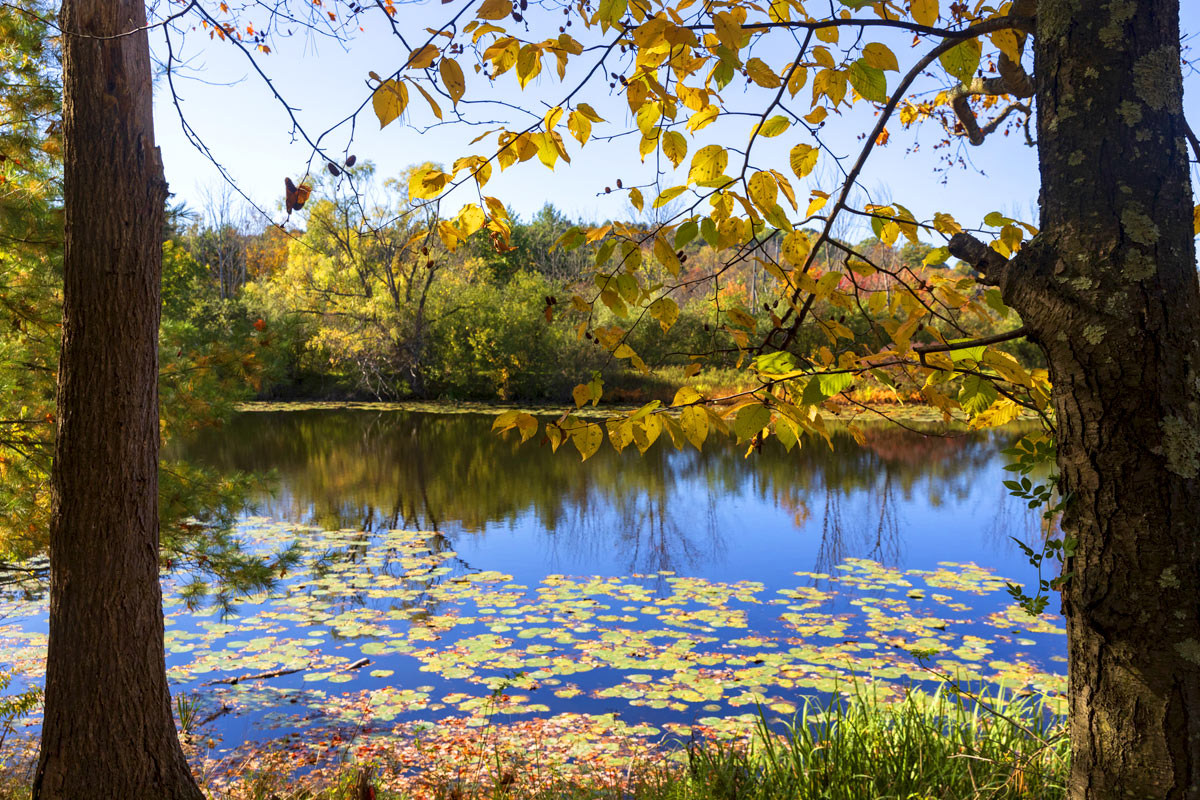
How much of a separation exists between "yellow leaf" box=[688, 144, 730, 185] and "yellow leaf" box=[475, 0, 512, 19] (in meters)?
0.41

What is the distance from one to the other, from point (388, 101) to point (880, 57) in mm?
756

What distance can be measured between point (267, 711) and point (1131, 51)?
179 inches

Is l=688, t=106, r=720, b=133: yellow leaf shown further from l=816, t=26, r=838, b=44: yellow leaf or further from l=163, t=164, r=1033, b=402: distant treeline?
l=163, t=164, r=1033, b=402: distant treeline

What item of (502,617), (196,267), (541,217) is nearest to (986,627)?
(502,617)

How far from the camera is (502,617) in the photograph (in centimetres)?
577

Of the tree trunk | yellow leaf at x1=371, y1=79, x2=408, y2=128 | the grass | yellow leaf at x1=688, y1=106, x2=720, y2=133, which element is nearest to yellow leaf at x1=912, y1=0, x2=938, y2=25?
yellow leaf at x1=688, y1=106, x2=720, y2=133

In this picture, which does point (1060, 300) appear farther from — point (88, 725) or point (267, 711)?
point (267, 711)

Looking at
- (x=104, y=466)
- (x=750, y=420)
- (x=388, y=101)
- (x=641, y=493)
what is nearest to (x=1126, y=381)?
(x=750, y=420)

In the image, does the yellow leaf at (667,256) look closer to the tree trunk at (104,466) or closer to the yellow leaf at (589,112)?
the yellow leaf at (589,112)

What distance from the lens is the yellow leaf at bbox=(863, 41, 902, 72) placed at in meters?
1.28

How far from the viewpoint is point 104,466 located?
2.60 metres

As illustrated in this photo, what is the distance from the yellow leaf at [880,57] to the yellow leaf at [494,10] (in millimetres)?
556

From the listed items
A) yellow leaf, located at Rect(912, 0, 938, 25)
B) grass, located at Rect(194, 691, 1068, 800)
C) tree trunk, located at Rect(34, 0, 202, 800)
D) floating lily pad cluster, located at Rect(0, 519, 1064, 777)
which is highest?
yellow leaf, located at Rect(912, 0, 938, 25)

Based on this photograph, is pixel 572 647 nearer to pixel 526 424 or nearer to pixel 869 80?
pixel 526 424
